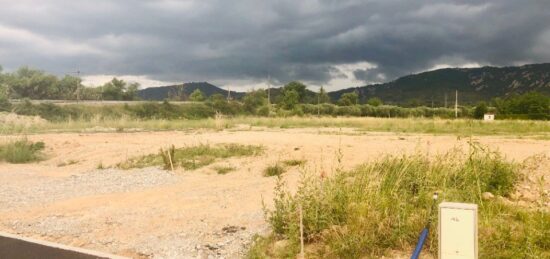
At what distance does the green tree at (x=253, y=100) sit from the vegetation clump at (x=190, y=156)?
48593 millimetres

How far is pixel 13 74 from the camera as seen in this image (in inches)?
2884

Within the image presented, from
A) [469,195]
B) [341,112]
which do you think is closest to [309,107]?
[341,112]

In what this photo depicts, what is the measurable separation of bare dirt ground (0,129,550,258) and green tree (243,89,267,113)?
48748 millimetres

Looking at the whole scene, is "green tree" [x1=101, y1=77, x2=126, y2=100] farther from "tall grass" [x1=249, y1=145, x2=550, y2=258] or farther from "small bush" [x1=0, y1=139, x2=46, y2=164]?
"tall grass" [x1=249, y1=145, x2=550, y2=258]

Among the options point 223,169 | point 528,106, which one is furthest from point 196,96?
point 223,169

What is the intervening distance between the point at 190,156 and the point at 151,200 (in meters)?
5.65

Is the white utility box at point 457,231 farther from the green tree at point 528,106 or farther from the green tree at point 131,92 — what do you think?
the green tree at point 131,92

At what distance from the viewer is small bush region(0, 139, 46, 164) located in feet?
57.4

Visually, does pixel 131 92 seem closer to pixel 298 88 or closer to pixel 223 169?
pixel 298 88

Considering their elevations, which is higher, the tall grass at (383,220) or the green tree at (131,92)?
the green tree at (131,92)

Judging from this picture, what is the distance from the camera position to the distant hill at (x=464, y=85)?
424ft

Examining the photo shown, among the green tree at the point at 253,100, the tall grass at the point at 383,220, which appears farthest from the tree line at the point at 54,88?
the tall grass at the point at 383,220

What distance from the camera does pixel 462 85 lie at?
15325 cm

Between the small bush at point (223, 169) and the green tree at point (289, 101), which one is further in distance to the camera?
the green tree at point (289, 101)
